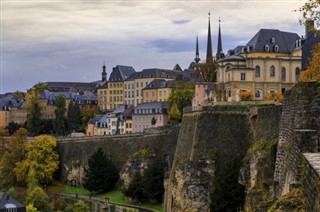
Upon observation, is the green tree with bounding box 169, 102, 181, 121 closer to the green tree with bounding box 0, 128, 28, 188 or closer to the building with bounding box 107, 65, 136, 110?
the green tree with bounding box 0, 128, 28, 188

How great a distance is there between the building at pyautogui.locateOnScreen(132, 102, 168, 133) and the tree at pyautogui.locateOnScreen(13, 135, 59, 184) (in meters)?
23.3

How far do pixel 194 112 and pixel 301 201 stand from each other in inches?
1631

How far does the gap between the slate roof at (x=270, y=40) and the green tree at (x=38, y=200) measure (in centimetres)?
3027

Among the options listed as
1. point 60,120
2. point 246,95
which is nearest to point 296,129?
point 246,95

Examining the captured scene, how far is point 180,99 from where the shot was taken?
323 feet

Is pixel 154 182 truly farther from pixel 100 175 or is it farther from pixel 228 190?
pixel 228 190

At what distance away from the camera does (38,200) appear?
71438 millimetres

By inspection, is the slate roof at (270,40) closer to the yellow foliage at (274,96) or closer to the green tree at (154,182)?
the yellow foliage at (274,96)

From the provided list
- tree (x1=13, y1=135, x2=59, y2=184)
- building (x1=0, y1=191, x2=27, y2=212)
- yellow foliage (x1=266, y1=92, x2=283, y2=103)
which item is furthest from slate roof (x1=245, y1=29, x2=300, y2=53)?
building (x1=0, y1=191, x2=27, y2=212)

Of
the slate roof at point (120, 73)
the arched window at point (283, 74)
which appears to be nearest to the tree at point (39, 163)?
the arched window at point (283, 74)

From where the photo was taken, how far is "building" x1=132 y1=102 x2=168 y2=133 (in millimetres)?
108750

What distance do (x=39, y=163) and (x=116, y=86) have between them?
66.9m

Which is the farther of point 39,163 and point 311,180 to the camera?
point 39,163

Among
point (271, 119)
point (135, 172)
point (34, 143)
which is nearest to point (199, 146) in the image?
point (271, 119)
